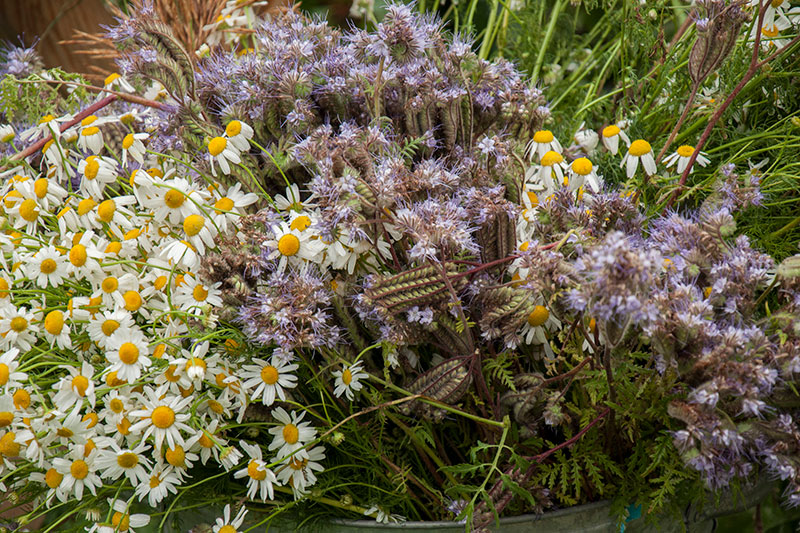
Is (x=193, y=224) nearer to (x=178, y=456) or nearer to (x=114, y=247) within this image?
(x=114, y=247)

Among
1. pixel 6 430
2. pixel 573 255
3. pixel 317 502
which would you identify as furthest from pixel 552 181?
pixel 6 430

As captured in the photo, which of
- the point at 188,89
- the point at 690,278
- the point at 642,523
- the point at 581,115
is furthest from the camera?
the point at 581,115

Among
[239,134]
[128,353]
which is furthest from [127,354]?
[239,134]

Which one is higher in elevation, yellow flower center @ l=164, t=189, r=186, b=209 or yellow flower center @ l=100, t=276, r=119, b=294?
yellow flower center @ l=164, t=189, r=186, b=209

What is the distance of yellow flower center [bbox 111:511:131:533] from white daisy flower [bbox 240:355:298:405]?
0.17 meters

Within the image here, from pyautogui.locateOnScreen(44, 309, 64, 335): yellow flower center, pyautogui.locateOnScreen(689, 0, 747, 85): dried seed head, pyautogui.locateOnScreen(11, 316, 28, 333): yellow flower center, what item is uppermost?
pyautogui.locateOnScreen(689, 0, 747, 85): dried seed head

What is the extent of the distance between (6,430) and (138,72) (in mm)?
385

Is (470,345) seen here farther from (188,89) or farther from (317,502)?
(188,89)

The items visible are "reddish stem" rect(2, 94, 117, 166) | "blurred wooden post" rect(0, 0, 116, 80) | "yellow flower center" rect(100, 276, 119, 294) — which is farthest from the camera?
"blurred wooden post" rect(0, 0, 116, 80)

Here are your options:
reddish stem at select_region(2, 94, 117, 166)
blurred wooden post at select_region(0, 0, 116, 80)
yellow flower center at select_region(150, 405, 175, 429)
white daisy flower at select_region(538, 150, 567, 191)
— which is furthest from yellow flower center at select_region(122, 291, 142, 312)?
blurred wooden post at select_region(0, 0, 116, 80)

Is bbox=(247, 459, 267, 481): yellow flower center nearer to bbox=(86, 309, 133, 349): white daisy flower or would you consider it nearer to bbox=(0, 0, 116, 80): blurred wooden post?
bbox=(86, 309, 133, 349): white daisy flower

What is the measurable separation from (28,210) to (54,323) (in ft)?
0.55

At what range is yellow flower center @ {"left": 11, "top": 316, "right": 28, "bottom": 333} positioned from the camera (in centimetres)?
68

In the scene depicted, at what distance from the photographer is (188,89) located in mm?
795
